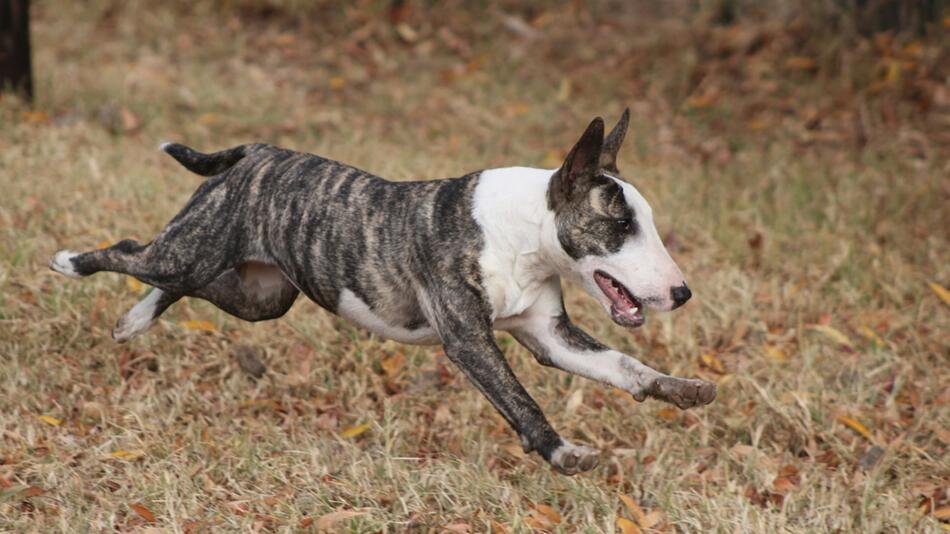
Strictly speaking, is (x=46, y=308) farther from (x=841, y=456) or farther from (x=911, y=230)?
(x=911, y=230)

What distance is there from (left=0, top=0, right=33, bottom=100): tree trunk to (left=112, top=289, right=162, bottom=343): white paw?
4406 millimetres

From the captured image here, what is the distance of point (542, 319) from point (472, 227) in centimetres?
49

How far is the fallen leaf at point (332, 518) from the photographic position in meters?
4.56

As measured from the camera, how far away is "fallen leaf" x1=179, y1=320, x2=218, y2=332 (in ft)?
20.6

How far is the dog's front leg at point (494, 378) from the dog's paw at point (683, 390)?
0.37m

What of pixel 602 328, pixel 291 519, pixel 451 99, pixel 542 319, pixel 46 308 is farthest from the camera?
pixel 451 99

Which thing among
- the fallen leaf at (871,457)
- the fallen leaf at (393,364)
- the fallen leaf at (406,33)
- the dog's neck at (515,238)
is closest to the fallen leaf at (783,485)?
the fallen leaf at (871,457)

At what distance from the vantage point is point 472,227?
4715 millimetres

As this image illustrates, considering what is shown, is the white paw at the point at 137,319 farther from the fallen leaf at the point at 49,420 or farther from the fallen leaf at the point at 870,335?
the fallen leaf at the point at 870,335

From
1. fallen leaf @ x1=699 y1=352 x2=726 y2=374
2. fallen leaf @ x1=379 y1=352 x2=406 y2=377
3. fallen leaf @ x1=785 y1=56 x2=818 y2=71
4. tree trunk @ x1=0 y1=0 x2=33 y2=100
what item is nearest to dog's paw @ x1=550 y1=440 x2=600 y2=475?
fallen leaf @ x1=379 y1=352 x2=406 y2=377

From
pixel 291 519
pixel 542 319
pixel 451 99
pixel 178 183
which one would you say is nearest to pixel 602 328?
pixel 542 319

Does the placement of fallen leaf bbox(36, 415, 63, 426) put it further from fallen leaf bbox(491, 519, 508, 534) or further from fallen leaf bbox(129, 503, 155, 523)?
fallen leaf bbox(491, 519, 508, 534)

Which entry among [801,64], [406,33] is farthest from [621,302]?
[406,33]

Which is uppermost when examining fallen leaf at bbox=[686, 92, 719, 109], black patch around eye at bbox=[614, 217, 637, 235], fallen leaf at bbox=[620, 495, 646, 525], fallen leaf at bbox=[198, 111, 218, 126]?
black patch around eye at bbox=[614, 217, 637, 235]
